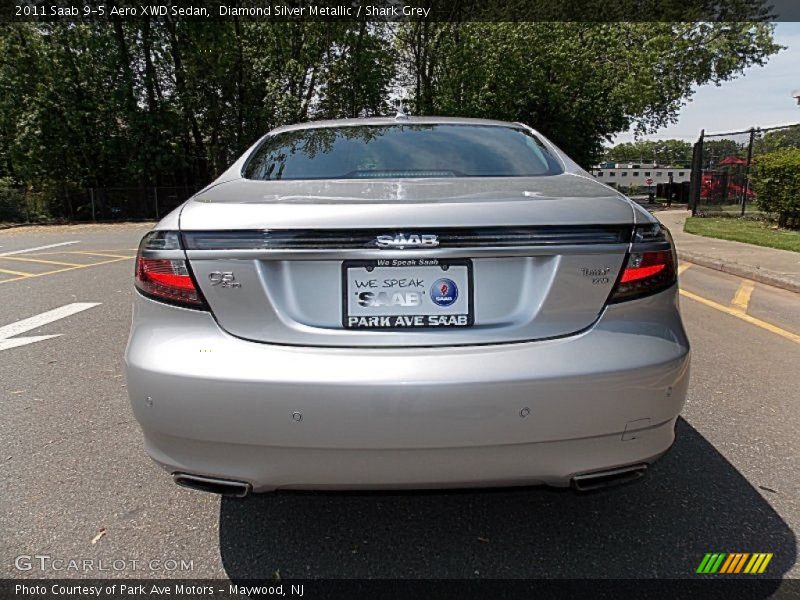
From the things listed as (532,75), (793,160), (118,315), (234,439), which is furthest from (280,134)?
(532,75)

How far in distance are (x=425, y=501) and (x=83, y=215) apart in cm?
2686

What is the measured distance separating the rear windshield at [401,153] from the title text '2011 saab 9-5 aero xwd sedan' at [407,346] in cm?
74

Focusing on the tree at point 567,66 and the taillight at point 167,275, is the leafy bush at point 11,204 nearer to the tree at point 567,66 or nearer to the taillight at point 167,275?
the tree at point 567,66

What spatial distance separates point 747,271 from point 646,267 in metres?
7.29

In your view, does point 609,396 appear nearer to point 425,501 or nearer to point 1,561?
point 425,501

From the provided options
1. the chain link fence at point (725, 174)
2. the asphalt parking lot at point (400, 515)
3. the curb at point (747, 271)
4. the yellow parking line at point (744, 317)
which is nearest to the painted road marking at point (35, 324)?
the asphalt parking lot at point (400, 515)

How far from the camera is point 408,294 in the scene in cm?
185

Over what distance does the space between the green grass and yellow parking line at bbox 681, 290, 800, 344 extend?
431 centimetres

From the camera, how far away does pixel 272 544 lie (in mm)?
2291

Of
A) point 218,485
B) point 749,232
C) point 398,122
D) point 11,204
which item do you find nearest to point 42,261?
point 398,122

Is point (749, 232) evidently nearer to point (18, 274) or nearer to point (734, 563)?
point (734, 563)

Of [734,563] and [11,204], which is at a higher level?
[734,563]

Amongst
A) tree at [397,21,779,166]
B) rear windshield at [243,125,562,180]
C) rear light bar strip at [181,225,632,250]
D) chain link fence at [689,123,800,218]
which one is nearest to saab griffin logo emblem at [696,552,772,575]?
rear light bar strip at [181,225,632,250]

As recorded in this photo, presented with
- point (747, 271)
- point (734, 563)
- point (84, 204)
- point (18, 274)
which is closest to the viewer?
point (734, 563)
